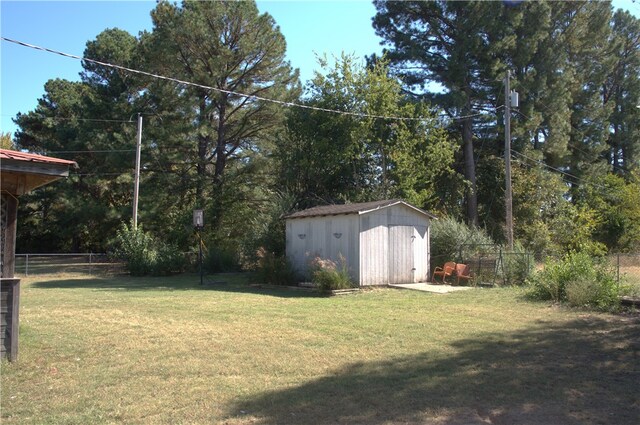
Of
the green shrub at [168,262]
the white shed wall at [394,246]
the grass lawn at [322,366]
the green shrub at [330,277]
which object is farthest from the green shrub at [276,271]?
the green shrub at [168,262]

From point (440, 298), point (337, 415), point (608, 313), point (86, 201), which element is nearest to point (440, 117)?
point (440, 298)

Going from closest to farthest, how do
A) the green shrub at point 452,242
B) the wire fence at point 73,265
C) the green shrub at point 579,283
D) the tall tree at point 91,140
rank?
1. the green shrub at point 579,283
2. the green shrub at point 452,242
3. the wire fence at point 73,265
4. the tall tree at point 91,140

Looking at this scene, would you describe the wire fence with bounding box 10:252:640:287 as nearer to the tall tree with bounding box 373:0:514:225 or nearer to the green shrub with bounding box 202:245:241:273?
the green shrub with bounding box 202:245:241:273

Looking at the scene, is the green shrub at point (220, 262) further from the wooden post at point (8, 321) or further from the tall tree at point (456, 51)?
the wooden post at point (8, 321)

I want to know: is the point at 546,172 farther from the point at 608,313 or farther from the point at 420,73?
the point at 608,313

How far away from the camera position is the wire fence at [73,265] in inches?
1046

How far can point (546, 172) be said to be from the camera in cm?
3328

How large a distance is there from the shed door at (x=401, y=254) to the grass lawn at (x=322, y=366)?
6.35 metres

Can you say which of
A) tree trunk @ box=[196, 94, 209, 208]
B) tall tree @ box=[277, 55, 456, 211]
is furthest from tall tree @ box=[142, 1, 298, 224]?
tall tree @ box=[277, 55, 456, 211]

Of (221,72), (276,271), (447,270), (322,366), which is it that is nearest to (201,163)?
(221,72)

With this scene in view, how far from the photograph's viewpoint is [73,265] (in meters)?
29.0

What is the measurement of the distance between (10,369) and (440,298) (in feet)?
35.4

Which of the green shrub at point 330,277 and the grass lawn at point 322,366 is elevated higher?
the green shrub at point 330,277

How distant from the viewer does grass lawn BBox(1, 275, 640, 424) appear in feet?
17.1
